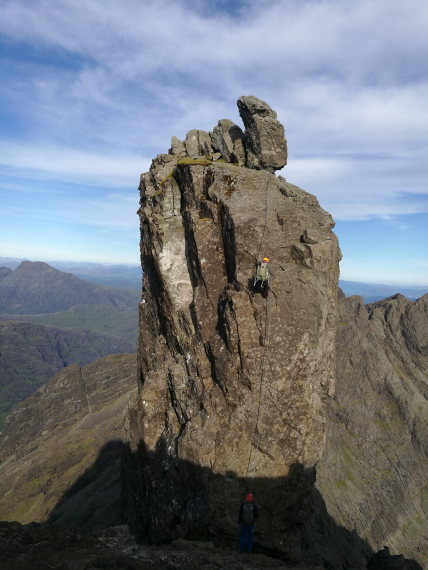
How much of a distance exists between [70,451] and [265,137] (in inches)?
3705

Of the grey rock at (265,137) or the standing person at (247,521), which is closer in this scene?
the standing person at (247,521)

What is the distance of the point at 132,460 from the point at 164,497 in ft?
20.1

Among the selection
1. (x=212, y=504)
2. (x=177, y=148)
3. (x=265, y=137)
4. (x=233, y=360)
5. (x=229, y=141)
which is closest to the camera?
(x=212, y=504)

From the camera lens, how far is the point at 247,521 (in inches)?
932

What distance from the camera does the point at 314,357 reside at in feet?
91.3

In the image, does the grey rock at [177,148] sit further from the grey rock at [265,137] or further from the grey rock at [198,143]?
the grey rock at [265,137]

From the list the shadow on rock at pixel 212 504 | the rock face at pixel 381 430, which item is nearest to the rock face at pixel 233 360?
the shadow on rock at pixel 212 504

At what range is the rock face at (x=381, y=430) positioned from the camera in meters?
67.8

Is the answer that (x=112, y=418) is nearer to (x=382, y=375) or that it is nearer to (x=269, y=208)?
(x=382, y=375)

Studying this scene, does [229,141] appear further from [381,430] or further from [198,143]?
[381,430]

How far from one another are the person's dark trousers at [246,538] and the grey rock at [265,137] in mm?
29633

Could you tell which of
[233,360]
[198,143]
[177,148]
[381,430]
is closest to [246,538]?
[233,360]

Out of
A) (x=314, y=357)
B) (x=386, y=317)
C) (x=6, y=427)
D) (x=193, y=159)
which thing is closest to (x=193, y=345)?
(x=314, y=357)

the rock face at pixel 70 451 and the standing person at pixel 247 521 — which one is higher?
the standing person at pixel 247 521
